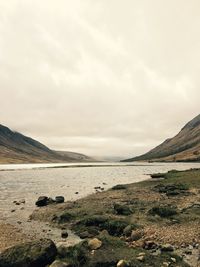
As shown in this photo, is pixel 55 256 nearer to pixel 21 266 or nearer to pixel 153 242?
pixel 21 266

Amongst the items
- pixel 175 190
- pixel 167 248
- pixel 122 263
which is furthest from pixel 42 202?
pixel 122 263

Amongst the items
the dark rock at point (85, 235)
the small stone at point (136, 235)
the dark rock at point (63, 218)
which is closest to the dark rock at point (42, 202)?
the dark rock at point (63, 218)

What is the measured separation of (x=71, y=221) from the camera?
39438 millimetres

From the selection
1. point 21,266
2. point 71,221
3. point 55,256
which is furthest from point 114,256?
point 71,221

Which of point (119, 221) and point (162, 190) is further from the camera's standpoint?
point (162, 190)

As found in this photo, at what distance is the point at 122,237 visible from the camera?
30984mm

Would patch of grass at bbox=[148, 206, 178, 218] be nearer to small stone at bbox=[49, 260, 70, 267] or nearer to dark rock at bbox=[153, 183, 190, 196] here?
dark rock at bbox=[153, 183, 190, 196]

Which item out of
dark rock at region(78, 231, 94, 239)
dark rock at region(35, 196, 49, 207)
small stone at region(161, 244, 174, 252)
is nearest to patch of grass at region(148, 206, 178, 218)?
dark rock at region(78, 231, 94, 239)

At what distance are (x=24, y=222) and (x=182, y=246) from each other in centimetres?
2093

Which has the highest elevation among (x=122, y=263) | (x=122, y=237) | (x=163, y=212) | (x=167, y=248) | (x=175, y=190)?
(x=175, y=190)

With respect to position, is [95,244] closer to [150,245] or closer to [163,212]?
[150,245]

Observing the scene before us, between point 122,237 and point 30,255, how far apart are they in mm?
11153

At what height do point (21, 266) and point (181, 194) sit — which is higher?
point (181, 194)

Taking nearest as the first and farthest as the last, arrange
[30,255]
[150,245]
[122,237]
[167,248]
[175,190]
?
[30,255] < [167,248] < [150,245] < [122,237] < [175,190]
